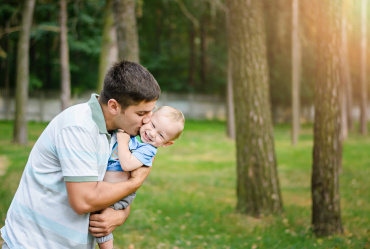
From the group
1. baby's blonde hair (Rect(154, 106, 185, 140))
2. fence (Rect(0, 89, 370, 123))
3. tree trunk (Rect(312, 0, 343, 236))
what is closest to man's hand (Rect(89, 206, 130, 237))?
baby's blonde hair (Rect(154, 106, 185, 140))

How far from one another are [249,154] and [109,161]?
15.9 ft

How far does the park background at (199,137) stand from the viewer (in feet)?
22.7

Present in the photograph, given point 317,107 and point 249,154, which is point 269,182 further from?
point 317,107

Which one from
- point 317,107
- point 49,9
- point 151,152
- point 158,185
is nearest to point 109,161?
point 151,152

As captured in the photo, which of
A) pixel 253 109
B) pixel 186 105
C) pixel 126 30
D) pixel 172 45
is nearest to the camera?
pixel 253 109

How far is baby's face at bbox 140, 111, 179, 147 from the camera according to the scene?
121 inches

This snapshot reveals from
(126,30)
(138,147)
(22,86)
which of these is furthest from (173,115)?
(22,86)

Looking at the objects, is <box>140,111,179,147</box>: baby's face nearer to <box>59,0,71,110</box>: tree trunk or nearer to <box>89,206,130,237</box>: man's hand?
<box>89,206,130,237</box>: man's hand

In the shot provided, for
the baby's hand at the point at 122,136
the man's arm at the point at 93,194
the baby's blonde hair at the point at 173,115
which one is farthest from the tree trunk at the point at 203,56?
the man's arm at the point at 93,194

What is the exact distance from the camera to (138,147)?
2.98 metres

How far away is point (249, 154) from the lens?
7.44 metres

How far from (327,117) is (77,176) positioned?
15.2 feet

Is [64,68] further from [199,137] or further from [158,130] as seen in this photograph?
[158,130]

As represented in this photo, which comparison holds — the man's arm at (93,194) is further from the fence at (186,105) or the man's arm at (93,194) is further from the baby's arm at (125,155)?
the fence at (186,105)
